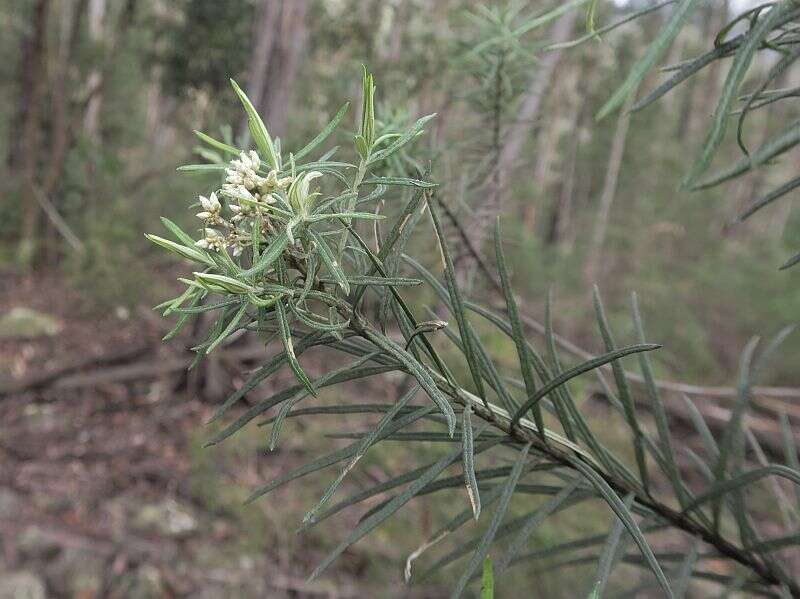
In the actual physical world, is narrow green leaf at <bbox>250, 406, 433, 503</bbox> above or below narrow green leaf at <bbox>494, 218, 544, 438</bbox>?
below

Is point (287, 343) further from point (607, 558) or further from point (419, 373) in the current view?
point (607, 558)

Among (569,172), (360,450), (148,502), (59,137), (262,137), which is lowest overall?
(148,502)

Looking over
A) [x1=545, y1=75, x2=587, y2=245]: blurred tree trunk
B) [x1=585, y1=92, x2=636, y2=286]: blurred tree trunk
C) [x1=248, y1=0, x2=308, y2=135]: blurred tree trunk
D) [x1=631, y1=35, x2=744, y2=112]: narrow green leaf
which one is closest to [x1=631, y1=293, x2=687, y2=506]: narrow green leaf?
[x1=631, y1=35, x2=744, y2=112]: narrow green leaf

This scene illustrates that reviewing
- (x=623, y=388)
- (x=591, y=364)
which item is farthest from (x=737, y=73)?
(x=623, y=388)

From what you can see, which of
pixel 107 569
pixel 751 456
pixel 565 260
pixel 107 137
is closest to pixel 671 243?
pixel 565 260

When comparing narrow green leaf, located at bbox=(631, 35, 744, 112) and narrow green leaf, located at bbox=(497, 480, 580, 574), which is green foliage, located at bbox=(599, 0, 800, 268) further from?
narrow green leaf, located at bbox=(497, 480, 580, 574)
